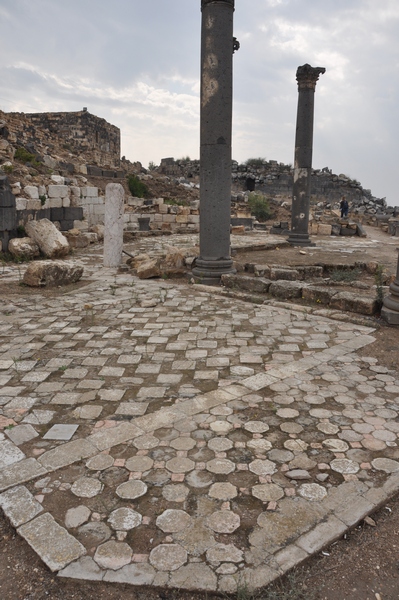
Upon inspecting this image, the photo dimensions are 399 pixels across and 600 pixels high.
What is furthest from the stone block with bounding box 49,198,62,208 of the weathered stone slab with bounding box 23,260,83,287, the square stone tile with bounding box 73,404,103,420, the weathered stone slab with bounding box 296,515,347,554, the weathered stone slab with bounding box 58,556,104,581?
the weathered stone slab with bounding box 296,515,347,554

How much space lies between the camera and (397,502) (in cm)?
261

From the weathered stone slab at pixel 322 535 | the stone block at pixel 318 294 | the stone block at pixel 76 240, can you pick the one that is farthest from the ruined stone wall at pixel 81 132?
the weathered stone slab at pixel 322 535

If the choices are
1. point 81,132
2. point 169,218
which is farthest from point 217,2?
point 81,132

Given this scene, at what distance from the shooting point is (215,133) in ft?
26.5

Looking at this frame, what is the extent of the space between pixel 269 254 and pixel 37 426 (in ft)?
33.3

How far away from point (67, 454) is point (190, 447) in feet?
2.70

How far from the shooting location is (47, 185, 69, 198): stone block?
1408 cm

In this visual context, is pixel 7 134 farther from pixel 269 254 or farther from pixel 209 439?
pixel 209 439

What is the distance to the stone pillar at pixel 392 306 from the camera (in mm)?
5836

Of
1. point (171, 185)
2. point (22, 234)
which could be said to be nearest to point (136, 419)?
point (22, 234)

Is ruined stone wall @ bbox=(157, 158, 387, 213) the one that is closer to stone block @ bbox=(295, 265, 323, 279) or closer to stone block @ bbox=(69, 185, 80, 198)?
stone block @ bbox=(69, 185, 80, 198)

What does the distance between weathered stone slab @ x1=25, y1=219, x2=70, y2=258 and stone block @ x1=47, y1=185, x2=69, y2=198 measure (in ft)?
9.18

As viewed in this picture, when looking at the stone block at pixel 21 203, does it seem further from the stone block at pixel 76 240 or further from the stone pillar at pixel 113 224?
the stone pillar at pixel 113 224

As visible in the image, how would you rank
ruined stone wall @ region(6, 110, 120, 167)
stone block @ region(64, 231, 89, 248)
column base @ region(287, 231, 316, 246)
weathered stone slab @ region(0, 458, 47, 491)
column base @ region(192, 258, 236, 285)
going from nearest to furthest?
1. weathered stone slab @ region(0, 458, 47, 491)
2. column base @ region(192, 258, 236, 285)
3. stone block @ region(64, 231, 89, 248)
4. column base @ region(287, 231, 316, 246)
5. ruined stone wall @ region(6, 110, 120, 167)
